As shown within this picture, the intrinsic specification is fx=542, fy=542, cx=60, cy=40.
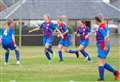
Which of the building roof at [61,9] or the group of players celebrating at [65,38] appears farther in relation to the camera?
the building roof at [61,9]

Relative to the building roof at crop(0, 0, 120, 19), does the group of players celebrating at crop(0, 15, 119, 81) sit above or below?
above

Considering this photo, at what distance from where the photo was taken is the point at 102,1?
175ft

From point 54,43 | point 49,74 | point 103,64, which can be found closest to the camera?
point 103,64

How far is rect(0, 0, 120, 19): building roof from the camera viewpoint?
163 ft

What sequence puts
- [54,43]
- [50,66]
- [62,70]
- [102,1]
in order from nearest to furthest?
[62,70], [50,66], [54,43], [102,1]

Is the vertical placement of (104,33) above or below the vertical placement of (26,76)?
above

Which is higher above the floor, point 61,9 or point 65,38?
point 65,38

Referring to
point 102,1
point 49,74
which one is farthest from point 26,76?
point 102,1

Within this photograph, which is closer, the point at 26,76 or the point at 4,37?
the point at 26,76

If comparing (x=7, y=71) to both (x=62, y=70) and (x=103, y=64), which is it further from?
(x=103, y=64)

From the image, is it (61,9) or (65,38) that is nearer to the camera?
(65,38)

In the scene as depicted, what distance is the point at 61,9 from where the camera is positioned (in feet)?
168

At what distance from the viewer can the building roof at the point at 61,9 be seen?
49.6 m

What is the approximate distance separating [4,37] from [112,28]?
1311 inches
